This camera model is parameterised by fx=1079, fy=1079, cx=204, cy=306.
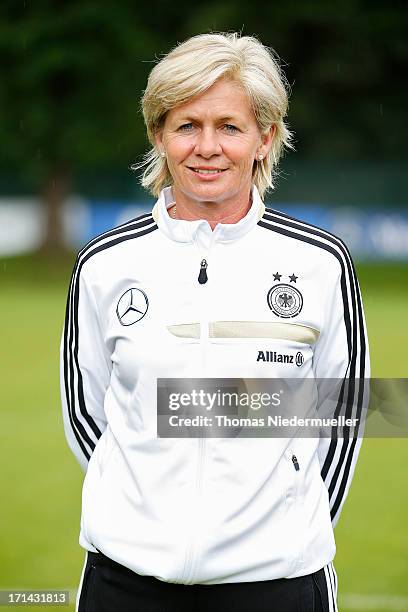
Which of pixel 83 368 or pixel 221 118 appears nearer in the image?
pixel 221 118

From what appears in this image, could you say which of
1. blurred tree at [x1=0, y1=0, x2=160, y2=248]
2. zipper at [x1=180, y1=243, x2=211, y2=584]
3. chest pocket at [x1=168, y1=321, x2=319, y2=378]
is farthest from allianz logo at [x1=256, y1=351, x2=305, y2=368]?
blurred tree at [x1=0, y1=0, x2=160, y2=248]

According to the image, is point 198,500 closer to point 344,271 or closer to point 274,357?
point 274,357

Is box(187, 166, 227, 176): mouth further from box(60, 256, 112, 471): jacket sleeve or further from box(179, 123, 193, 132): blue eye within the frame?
box(60, 256, 112, 471): jacket sleeve

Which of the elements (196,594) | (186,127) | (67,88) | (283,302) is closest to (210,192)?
(186,127)

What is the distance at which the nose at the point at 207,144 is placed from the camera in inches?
94.5

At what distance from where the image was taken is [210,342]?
2.38 metres

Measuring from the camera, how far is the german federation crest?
7.89 ft

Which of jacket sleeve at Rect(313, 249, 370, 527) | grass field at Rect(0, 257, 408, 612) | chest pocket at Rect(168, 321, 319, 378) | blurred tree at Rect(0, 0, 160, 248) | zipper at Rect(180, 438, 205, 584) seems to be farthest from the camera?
blurred tree at Rect(0, 0, 160, 248)

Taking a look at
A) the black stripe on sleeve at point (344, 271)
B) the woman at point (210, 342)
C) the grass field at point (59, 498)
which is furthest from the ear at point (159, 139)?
the grass field at point (59, 498)

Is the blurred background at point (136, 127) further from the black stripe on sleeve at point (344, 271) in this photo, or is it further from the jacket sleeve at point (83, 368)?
the black stripe on sleeve at point (344, 271)

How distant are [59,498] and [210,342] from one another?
438 cm

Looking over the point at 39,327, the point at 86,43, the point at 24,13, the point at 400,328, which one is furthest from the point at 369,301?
the point at 24,13

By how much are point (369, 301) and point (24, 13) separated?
11688mm

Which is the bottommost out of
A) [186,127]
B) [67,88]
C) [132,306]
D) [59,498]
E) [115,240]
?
[59,498]
